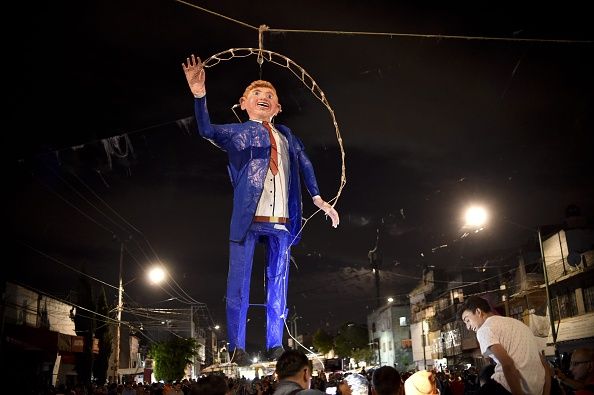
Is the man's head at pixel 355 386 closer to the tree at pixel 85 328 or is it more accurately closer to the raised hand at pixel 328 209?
the raised hand at pixel 328 209

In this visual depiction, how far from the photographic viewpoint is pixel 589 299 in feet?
103

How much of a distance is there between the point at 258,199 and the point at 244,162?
781 millimetres

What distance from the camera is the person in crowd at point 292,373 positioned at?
4.62 meters

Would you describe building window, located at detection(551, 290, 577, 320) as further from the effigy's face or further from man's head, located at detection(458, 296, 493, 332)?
man's head, located at detection(458, 296, 493, 332)

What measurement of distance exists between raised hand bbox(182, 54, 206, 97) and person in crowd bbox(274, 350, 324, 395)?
614cm

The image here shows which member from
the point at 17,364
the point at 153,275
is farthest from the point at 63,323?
the point at 153,275

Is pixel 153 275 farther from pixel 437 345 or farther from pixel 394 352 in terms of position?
pixel 394 352

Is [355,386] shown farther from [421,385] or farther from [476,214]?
[476,214]

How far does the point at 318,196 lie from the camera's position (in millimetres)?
11422

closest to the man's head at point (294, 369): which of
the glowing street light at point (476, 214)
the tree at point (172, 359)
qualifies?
the glowing street light at point (476, 214)

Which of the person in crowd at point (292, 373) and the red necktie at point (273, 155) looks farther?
the red necktie at point (273, 155)

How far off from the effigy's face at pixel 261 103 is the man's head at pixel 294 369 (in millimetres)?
6665

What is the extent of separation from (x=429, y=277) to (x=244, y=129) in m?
59.4

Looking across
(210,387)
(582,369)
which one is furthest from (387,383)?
(582,369)
